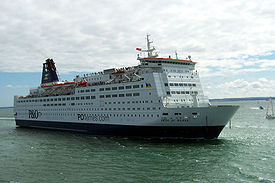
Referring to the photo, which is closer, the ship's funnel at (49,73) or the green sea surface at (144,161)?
the green sea surface at (144,161)

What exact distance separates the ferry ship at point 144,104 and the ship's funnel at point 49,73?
9784 mm

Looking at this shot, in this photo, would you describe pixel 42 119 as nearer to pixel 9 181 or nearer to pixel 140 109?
pixel 140 109

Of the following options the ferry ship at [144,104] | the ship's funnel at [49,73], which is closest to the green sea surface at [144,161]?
the ferry ship at [144,104]

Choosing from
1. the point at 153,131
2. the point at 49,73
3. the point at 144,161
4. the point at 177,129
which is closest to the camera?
the point at 144,161

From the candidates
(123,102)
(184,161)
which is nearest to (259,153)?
(184,161)

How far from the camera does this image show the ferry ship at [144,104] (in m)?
24.3

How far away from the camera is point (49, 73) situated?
48.3m

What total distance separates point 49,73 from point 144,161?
3682cm

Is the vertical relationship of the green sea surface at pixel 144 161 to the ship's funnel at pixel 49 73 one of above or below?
below

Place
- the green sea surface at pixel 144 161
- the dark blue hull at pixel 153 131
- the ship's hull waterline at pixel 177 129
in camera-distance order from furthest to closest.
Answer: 1. the dark blue hull at pixel 153 131
2. the ship's hull waterline at pixel 177 129
3. the green sea surface at pixel 144 161

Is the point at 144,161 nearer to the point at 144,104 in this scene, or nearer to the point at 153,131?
the point at 153,131

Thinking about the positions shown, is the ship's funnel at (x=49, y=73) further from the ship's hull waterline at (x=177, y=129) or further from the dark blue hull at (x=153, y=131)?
the ship's hull waterline at (x=177, y=129)

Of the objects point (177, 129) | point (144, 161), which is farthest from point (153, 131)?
point (144, 161)

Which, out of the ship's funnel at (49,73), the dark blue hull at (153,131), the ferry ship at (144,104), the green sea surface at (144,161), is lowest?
the green sea surface at (144,161)
